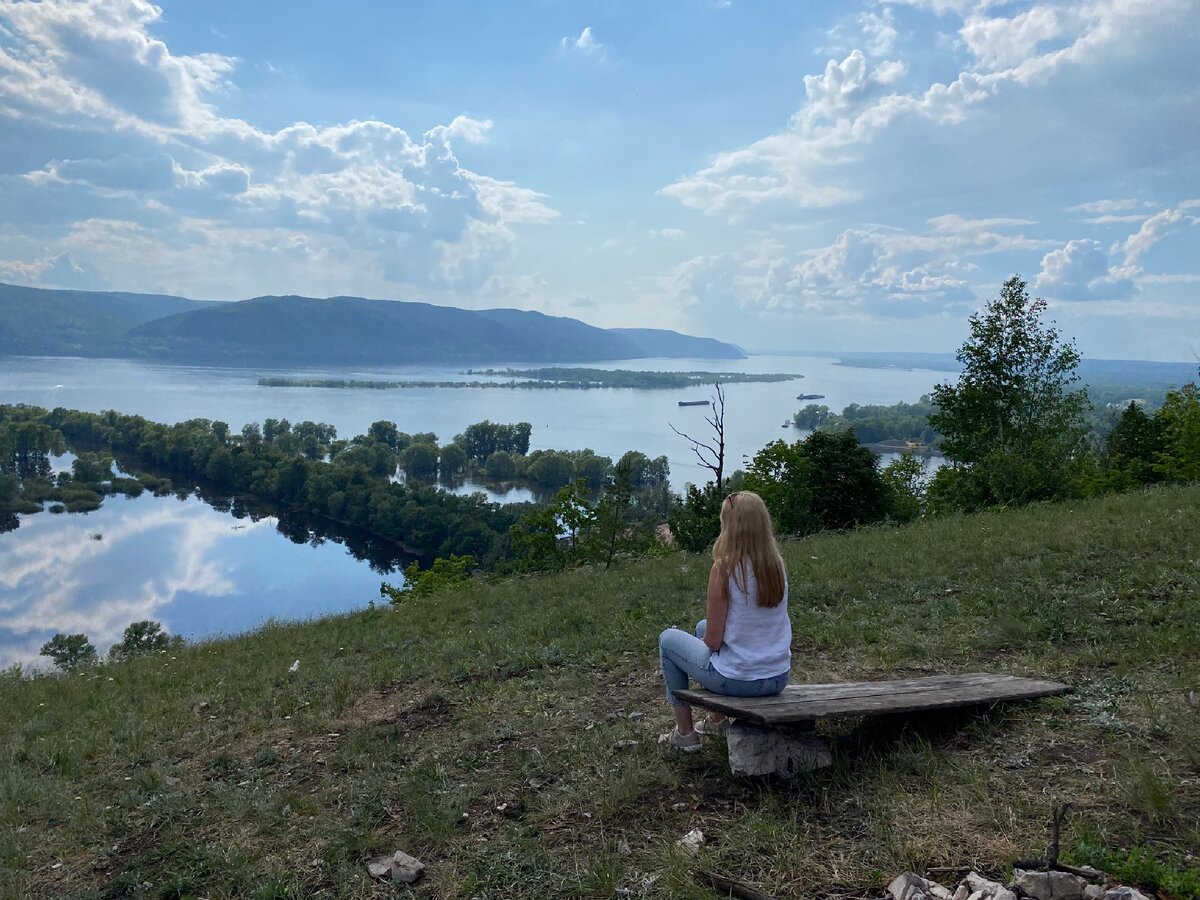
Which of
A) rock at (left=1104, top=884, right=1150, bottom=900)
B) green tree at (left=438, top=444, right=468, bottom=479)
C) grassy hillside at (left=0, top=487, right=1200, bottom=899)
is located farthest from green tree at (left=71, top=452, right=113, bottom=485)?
rock at (left=1104, top=884, right=1150, bottom=900)

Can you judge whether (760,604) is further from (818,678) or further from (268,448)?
(268,448)

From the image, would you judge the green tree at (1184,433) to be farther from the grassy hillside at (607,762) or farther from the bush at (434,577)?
the bush at (434,577)

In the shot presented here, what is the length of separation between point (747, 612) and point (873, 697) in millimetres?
983

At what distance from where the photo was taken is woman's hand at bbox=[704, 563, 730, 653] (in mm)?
4953

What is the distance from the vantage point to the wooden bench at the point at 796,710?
453 cm

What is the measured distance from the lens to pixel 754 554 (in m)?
4.92

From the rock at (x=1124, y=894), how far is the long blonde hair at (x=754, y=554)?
2250 mm

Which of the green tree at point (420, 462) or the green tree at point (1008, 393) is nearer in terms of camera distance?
the green tree at point (1008, 393)

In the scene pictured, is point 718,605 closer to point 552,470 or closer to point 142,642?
point 142,642

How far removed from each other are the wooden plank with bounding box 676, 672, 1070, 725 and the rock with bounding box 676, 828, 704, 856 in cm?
75

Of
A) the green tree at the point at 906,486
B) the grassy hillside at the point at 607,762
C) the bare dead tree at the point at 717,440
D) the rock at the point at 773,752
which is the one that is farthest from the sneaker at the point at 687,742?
the green tree at the point at 906,486

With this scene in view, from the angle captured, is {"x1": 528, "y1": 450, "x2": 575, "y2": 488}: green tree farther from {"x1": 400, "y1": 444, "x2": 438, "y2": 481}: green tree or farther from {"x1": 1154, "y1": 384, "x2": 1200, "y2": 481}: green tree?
{"x1": 1154, "y1": 384, "x2": 1200, "y2": 481}: green tree

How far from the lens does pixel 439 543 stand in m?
56.3

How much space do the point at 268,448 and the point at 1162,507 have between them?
89707 mm
